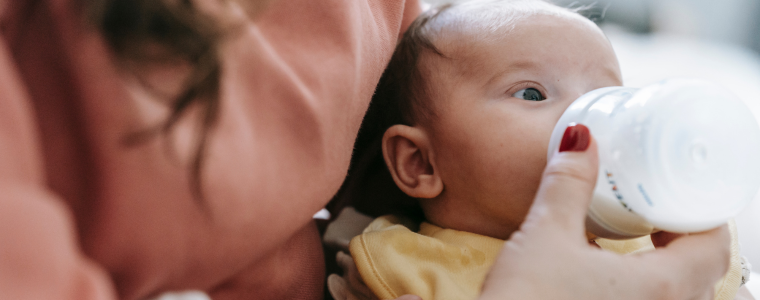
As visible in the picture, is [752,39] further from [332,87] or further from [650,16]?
[332,87]

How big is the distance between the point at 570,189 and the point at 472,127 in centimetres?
25

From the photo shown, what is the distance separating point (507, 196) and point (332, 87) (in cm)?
31

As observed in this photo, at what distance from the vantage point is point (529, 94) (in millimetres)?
750

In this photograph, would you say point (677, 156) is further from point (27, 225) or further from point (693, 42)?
point (693, 42)

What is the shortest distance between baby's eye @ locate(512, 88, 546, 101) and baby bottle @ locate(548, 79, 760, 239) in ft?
0.61

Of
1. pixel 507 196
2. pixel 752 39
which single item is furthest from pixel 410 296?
pixel 752 39

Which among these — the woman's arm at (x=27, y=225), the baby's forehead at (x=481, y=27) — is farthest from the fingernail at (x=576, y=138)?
the woman's arm at (x=27, y=225)

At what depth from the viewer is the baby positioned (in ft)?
2.35

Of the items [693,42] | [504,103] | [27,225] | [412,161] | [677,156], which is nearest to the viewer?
[27,225]

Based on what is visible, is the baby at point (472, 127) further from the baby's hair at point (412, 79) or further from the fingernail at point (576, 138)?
the fingernail at point (576, 138)

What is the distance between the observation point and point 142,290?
0.51 meters

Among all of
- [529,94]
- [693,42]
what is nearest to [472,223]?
[529,94]

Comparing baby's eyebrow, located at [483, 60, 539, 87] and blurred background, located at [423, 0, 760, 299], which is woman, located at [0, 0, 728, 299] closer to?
baby's eyebrow, located at [483, 60, 539, 87]

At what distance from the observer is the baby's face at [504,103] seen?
27.9 inches
